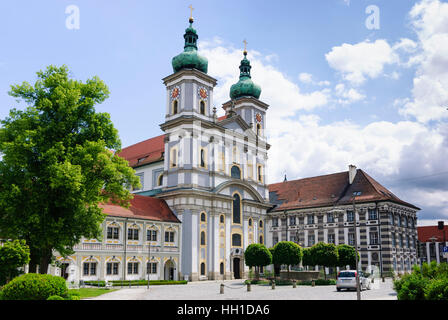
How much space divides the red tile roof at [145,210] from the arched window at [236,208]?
958cm

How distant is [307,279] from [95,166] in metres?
28.4

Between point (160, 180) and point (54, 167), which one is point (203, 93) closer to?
point (160, 180)

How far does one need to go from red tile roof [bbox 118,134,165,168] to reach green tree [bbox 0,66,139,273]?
106 ft

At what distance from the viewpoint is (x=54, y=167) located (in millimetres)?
25250

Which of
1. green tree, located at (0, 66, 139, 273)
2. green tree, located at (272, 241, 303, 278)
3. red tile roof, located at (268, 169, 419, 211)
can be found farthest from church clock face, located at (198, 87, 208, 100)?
green tree, located at (0, 66, 139, 273)

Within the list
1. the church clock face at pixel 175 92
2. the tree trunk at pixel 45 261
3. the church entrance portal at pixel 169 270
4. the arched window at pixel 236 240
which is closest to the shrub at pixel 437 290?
the tree trunk at pixel 45 261

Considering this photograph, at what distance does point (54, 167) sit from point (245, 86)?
159 feet

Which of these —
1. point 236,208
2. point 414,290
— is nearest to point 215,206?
point 236,208

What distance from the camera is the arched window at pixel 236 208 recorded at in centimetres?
5986

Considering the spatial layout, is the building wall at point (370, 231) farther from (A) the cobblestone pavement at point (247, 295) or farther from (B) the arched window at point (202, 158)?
(A) the cobblestone pavement at point (247, 295)

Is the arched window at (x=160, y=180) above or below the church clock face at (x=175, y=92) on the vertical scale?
below
